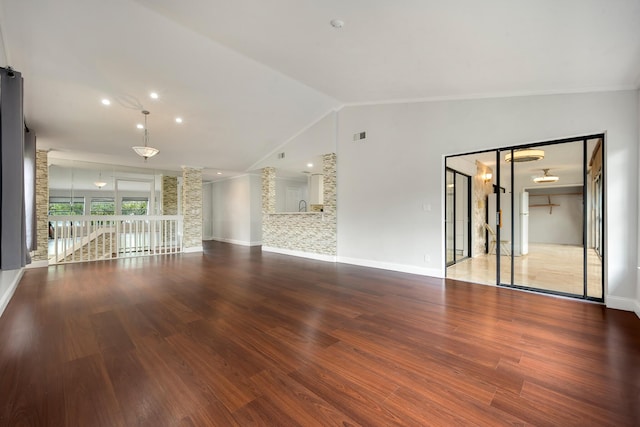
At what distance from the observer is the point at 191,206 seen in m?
8.37

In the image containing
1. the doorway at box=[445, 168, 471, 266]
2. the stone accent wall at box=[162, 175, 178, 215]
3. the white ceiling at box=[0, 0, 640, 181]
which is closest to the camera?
the white ceiling at box=[0, 0, 640, 181]

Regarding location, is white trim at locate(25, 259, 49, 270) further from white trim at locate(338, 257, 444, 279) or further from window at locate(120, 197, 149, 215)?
white trim at locate(338, 257, 444, 279)

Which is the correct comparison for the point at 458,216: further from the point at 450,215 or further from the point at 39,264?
the point at 39,264

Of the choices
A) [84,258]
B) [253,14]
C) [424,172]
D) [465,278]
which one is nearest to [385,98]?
[424,172]

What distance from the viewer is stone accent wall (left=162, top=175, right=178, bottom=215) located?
29.3 ft

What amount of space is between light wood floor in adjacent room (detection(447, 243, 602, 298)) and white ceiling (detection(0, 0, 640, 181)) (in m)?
2.61

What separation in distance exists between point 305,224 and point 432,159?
3.61 meters

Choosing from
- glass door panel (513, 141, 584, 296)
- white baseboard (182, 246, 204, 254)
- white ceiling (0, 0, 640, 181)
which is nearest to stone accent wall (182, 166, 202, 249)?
white baseboard (182, 246, 204, 254)

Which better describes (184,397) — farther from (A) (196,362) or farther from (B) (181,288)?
(B) (181,288)

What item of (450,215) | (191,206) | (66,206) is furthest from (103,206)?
(450,215)

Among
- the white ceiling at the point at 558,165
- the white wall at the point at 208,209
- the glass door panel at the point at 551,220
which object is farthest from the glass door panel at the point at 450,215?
the white wall at the point at 208,209

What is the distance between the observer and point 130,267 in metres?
5.81

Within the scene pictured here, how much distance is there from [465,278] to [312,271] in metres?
2.75

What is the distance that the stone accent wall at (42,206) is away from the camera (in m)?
5.91
